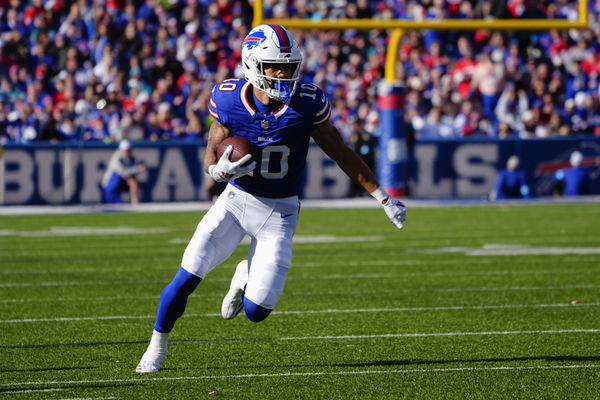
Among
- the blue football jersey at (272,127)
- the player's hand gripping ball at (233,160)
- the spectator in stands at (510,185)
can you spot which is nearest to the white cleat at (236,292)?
the blue football jersey at (272,127)

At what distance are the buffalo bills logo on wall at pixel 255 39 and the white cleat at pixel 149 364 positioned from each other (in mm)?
1569

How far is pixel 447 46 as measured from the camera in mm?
20781

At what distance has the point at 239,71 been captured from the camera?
18.3m

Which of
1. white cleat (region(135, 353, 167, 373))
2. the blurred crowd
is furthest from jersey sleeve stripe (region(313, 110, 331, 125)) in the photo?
the blurred crowd

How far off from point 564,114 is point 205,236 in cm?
1564

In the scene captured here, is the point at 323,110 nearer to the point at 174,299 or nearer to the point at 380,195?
the point at 380,195

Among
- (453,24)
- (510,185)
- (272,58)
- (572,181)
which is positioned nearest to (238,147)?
(272,58)

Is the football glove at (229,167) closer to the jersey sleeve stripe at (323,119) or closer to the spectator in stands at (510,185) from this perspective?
the jersey sleeve stripe at (323,119)

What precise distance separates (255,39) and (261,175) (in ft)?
2.20

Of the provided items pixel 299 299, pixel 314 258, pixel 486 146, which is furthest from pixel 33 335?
pixel 486 146

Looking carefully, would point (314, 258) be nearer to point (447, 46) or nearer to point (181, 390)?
point (181, 390)

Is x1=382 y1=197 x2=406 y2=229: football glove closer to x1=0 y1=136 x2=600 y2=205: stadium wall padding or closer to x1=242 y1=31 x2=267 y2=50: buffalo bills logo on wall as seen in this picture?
x1=242 y1=31 x2=267 y2=50: buffalo bills logo on wall

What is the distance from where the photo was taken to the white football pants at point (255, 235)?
5.15 metres

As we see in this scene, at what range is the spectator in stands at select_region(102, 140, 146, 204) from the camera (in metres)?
16.8
